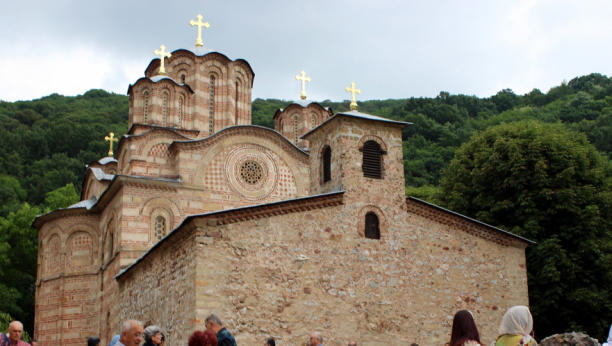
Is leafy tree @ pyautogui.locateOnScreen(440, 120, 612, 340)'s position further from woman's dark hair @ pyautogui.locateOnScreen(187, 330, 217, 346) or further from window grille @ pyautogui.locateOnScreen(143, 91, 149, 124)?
woman's dark hair @ pyautogui.locateOnScreen(187, 330, 217, 346)

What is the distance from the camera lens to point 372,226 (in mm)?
12375

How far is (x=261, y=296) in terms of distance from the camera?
10.9 m

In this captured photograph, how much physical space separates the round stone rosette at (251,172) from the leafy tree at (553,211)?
5.42m

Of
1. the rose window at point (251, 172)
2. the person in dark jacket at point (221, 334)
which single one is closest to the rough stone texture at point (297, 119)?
the rose window at point (251, 172)

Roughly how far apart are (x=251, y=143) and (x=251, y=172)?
35.5 inches

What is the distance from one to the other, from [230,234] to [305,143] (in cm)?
1147

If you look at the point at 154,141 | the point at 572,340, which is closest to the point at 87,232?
the point at 154,141

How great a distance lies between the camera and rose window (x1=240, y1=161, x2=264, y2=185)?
18297mm

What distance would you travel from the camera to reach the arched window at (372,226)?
40.3 feet

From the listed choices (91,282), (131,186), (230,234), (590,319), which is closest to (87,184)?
(91,282)

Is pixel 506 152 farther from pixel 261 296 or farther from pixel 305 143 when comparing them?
pixel 261 296

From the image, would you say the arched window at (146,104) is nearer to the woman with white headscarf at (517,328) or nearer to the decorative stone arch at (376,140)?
the decorative stone arch at (376,140)

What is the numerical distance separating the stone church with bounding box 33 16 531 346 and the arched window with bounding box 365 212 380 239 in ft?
0.09

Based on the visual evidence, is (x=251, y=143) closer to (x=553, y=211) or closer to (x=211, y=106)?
(x=211, y=106)
